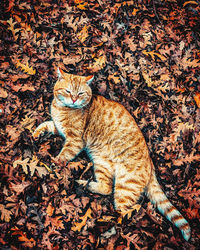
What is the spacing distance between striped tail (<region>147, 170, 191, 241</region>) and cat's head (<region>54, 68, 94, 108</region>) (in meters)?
1.89

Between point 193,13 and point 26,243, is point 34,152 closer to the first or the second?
point 26,243

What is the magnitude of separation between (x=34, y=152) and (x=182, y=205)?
2742mm

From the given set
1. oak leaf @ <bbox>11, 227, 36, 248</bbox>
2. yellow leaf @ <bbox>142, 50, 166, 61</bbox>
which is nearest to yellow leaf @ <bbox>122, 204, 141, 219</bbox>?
oak leaf @ <bbox>11, 227, 36, 248</bbox>

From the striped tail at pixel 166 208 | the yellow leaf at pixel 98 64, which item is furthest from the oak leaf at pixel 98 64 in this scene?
the striped tail at pixel 166 208

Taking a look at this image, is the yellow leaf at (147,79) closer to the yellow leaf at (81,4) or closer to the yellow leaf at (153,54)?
the yellow leaf at (153,54)

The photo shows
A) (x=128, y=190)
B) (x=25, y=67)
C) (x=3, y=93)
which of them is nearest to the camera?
(x=128, y=190)

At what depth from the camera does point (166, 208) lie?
283cm

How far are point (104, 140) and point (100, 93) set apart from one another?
3.65 ft

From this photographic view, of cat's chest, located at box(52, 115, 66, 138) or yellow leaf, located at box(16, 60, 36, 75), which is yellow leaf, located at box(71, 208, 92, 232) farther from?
yellow leaf, located at box(16, 60, 36, 75)

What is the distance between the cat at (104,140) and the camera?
310 cm

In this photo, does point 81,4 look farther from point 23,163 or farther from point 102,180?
point 102,180

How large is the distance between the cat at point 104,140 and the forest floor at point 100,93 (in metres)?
0.20

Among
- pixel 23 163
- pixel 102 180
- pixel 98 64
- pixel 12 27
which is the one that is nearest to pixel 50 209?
pixel 23 163

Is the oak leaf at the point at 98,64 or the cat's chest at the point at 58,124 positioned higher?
the oak leaf at the point at 98,64
